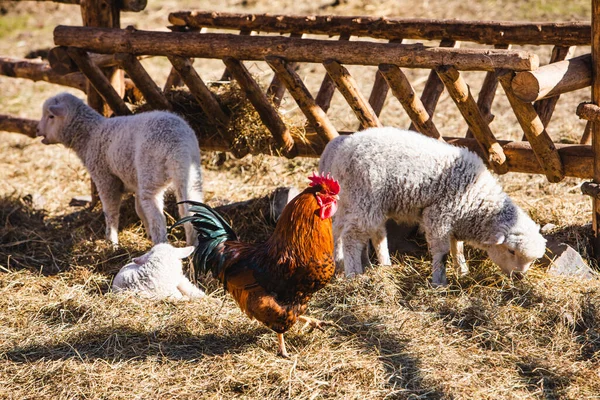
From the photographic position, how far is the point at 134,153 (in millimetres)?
7031

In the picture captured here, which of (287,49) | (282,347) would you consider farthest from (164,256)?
(287,49)

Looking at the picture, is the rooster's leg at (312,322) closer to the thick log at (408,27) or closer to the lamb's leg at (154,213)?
the lamb's leg at (154,213)

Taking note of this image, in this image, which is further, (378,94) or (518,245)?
(378,94)

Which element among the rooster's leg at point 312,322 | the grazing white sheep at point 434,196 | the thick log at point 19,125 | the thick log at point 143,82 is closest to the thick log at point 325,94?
the grazing white sheep at point 434,196

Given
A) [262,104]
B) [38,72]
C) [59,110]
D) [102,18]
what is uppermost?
[102,18]

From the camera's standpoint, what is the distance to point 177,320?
5.62 m

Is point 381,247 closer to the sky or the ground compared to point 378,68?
closer to the ground

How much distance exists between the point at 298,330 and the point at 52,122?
3.91 meters

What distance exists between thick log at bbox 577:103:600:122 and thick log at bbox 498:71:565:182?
33 centimetres

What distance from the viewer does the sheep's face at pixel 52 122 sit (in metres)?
7.65

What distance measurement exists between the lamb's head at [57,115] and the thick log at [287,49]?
1.90 feet

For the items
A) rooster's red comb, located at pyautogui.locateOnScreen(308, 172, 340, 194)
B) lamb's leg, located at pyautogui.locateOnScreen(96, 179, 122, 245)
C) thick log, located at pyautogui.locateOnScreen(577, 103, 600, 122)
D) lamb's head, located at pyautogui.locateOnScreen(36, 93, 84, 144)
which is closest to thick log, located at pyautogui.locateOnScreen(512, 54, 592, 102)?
thick log, located at pyautogui.locateOnScreen(577, 103, 600, 122)

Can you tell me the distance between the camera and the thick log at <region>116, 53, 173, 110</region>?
24.2 ft

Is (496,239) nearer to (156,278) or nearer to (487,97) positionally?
(487,97)
